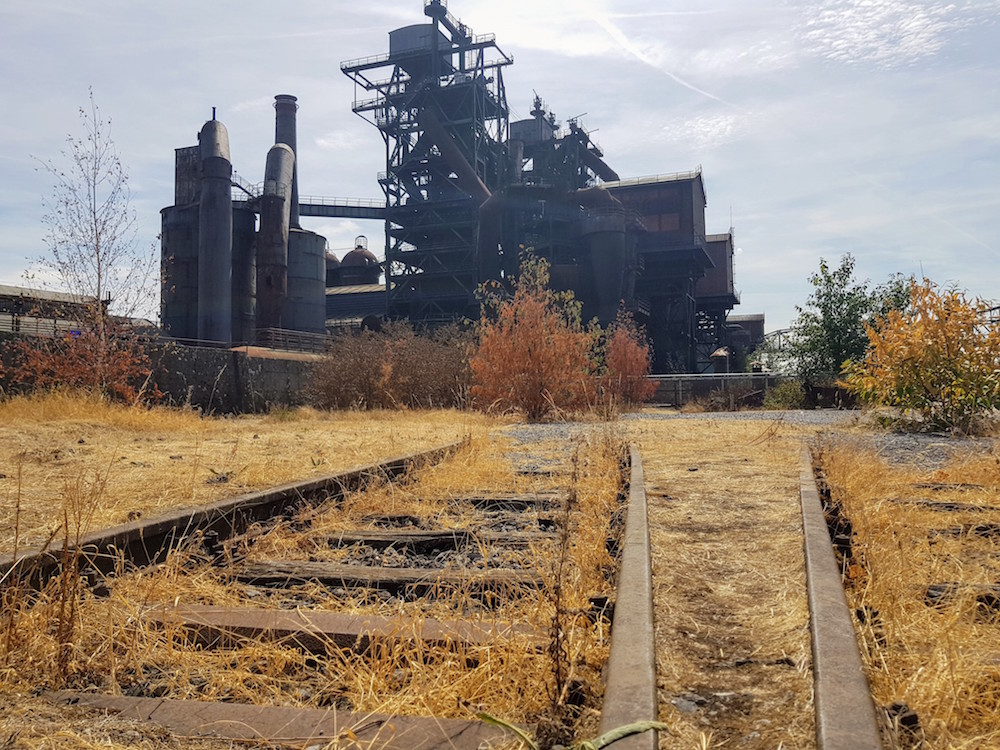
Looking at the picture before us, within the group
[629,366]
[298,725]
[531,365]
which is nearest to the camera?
[298,725]

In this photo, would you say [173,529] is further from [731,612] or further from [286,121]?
[286,121]

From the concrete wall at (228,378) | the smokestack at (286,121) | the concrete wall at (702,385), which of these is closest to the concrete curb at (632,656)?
the concrete wall at (228,378)

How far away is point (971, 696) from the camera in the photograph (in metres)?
1.71

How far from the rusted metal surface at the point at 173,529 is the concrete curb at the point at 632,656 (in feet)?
5.85

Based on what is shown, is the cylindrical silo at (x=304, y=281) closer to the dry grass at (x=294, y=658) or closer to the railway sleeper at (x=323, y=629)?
the dry grass at (x=294, y=658)

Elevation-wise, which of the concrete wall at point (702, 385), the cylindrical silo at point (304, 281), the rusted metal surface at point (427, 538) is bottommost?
the rusted metal surface at point (427, 538)

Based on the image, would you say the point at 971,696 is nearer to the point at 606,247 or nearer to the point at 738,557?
the point at 738,557

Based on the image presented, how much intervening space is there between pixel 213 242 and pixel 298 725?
101ft

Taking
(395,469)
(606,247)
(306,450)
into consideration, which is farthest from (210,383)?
(606,247)

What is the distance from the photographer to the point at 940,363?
378 inches

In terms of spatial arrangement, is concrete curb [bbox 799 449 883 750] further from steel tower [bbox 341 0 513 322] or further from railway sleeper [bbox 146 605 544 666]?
steel tower [bbox 341 0 513 322]

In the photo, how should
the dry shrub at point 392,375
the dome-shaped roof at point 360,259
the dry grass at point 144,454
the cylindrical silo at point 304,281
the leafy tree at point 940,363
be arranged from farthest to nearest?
the dome-shaped roof at point 360,259 → the cylindrical silo at point 304,281 → the dry shrub at point 392,375 → the leafy tree at point 940,363 → the dry grass at point 144,454

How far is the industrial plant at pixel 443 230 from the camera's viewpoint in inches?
1287

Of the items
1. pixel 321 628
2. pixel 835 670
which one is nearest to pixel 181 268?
pixel 321 628
